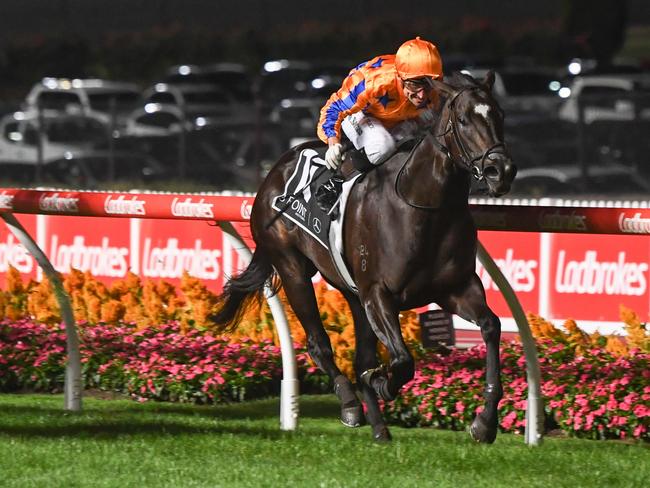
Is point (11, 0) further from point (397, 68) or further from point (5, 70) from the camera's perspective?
point (397, 68)

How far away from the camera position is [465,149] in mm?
5777

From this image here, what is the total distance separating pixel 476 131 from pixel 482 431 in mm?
1194

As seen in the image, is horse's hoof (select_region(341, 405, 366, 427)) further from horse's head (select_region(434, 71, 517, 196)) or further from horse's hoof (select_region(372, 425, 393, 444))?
horse's head (select_region(434, 71, 517, 196))

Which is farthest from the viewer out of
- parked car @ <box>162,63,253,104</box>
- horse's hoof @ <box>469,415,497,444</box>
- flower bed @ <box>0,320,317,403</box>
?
parked car @ <box>162,63,253,104</box>

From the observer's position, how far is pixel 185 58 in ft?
127

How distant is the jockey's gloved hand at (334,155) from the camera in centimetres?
659

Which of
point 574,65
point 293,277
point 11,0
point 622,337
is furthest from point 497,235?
point 11,0

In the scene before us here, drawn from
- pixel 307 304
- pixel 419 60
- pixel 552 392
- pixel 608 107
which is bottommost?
pixel 552 392

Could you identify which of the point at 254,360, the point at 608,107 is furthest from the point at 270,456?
the point at 608,107

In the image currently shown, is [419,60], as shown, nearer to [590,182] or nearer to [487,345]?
[487,345]

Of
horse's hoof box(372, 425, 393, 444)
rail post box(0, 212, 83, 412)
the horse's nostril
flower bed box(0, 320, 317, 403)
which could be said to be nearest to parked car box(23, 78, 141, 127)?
flower bed box(0, 320, 317, 403)

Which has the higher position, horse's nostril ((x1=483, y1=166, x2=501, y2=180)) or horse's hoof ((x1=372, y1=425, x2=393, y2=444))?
horse's nostril ((x1=483, y1=166, x2=501, y2=180))

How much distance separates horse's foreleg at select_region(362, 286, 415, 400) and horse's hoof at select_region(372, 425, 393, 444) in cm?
34

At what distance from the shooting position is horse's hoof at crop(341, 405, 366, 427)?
678 centimetres
